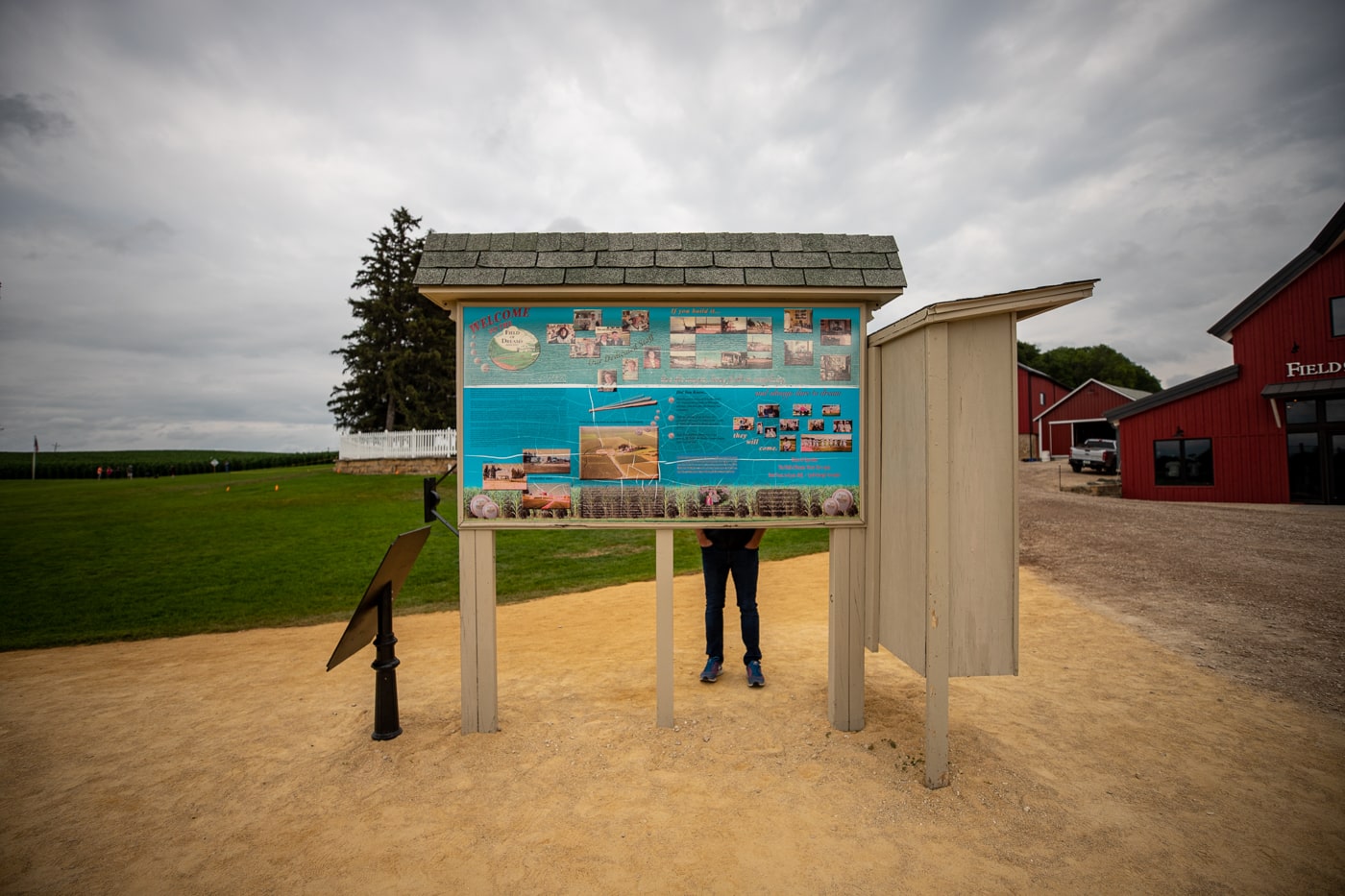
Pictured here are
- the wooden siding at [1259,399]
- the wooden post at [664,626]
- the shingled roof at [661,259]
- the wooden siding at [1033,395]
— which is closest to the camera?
the shingled roof at [661,259]

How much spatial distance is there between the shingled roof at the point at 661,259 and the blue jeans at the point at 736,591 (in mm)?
2275

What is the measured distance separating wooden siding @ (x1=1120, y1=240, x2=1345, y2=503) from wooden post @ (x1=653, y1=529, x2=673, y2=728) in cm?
2104

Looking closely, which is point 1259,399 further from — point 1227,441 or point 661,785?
point 661,785

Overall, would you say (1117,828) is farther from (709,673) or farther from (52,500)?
(52,500)

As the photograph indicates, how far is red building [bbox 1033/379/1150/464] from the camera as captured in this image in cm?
3368

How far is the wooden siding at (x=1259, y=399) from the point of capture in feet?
51.8

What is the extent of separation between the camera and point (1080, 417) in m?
34.7

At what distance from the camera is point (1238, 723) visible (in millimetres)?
4203

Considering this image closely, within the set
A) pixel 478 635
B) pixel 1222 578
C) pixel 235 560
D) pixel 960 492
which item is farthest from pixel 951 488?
pixel 235 560

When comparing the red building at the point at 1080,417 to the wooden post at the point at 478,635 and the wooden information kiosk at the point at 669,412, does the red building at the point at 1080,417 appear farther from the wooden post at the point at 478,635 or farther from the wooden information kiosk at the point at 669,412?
the wooden post at the point at 478,635

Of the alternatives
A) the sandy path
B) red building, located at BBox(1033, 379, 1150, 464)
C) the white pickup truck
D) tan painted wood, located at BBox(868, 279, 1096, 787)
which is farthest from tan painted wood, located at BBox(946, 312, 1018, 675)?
red building, located at BBox(1033, 379, 1150, 464)

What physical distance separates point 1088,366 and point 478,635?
9261 centimetres

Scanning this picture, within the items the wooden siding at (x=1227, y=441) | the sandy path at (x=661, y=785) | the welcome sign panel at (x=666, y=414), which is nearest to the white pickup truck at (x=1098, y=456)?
the wooden siding at (x=1227, y=441)

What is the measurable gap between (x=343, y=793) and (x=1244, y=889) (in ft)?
15.0
